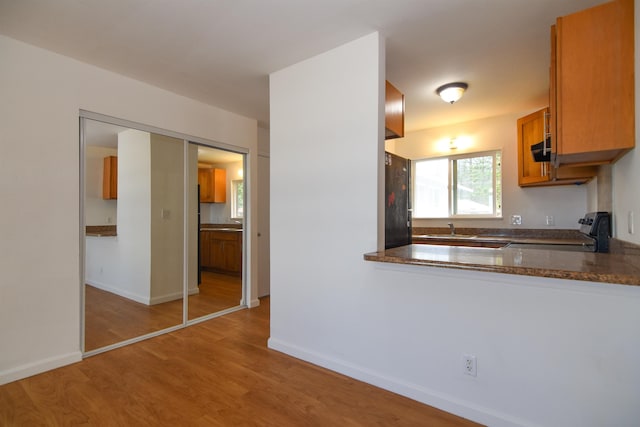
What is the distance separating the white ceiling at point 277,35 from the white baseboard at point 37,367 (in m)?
2.40

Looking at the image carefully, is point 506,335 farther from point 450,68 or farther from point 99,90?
point 99,90

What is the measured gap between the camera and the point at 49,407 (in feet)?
6.21

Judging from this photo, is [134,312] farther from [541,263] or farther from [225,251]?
[541,263]

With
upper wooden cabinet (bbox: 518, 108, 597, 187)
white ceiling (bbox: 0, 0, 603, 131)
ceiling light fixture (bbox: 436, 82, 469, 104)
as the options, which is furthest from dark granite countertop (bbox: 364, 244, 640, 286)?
ceiling light fixture (bbox: 436, 82, 469, 104)

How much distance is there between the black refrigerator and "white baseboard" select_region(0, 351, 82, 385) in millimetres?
2695

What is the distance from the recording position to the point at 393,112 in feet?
8.59

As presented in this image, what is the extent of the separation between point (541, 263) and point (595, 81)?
3.41 ft

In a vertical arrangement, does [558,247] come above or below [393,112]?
below

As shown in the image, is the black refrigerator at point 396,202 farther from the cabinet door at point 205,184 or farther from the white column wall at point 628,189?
the cabinet door at point 205,184

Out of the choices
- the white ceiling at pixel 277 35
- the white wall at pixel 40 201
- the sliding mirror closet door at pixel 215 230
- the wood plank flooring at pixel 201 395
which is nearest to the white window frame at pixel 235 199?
the sliding mirror closet door at pixel 215 230

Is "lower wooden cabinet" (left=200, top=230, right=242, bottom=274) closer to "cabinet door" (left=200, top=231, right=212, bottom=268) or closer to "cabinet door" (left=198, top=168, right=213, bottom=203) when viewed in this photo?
"cabinet door" (left=200, top=231, right=212, bottom=268)

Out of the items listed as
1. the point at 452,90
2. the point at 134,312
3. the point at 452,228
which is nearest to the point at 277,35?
the point at 452,90

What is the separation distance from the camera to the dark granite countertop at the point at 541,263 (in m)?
1.36

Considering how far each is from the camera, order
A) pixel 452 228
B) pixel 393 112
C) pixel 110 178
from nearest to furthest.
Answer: pixel 393 112 < pixel 110 178 < pixel 452 228
